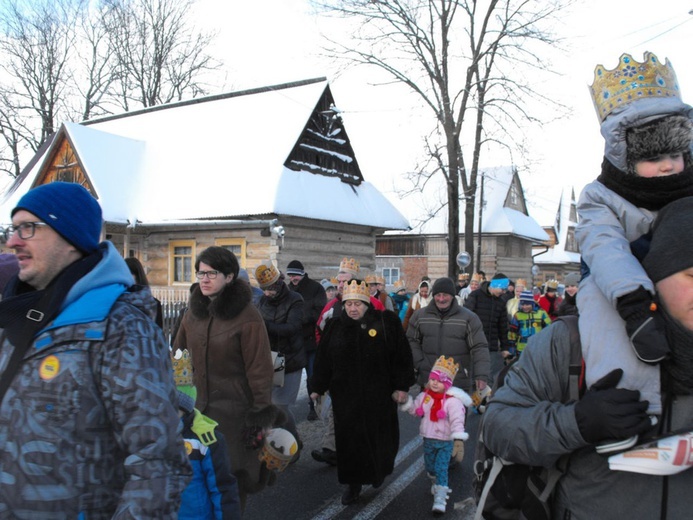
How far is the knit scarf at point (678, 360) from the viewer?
5.11 ft

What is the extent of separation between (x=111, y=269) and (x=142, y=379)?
42cm

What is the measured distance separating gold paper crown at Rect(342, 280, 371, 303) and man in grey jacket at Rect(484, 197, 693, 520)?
3.49 meters

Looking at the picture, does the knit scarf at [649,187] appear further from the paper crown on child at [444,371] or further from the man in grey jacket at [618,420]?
the paper crown on child at [444,371]

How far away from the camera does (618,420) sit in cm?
156

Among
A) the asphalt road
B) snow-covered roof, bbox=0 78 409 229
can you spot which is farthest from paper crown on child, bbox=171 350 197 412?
snow-covered roof, bbox=0 78 409 229

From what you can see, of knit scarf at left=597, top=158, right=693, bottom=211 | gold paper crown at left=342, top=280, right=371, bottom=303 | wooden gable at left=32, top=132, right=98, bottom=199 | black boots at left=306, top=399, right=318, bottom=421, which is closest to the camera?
knit scarf at left=597, top=158, right=693, bottom=211

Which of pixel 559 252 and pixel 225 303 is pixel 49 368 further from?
pixel 559 252

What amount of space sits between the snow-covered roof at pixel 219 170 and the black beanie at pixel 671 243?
537 inches

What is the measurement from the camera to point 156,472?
5.54 feet

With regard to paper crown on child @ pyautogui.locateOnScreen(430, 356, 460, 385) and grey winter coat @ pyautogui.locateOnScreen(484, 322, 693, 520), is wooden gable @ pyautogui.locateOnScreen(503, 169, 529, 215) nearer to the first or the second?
paper crown on child @ pyautogui.locateOnScreen(430, 356, 460, 385)

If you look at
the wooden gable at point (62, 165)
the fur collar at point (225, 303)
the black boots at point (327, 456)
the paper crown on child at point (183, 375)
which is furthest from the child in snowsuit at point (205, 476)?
the wooden gable at point (62, 165)

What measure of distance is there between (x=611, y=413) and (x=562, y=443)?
0.65 ft

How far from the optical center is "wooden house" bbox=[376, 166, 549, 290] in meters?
31.2

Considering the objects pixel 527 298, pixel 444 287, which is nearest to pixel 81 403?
pixel 444 287
